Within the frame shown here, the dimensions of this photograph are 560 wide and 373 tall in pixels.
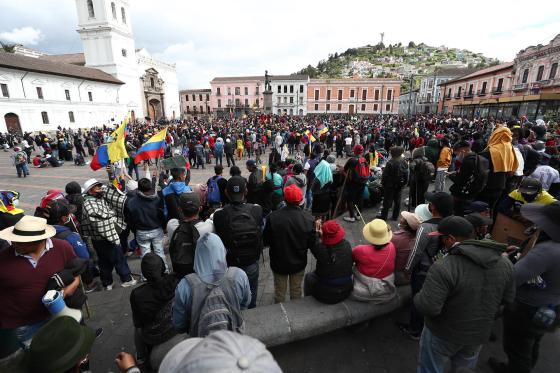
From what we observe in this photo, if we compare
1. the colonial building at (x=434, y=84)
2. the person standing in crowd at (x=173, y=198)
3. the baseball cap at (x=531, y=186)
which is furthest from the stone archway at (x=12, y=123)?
the colonial building at (x=434, y=84)

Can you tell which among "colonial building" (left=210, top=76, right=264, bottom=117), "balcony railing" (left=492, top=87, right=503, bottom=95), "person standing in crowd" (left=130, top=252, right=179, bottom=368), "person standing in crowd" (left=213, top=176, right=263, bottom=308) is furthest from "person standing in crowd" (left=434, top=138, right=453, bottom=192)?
"colonial building" (left=210, top=76, right=264, bottom=117)

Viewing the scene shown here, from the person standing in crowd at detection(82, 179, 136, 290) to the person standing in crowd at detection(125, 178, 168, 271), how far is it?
0.92 feet

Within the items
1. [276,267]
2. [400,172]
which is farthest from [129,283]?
[400,172]

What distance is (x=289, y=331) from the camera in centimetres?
270

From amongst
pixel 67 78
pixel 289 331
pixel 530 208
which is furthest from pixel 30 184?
pixel 67 78

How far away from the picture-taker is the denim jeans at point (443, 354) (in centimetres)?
212

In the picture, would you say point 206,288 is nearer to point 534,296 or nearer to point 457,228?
point 457,228

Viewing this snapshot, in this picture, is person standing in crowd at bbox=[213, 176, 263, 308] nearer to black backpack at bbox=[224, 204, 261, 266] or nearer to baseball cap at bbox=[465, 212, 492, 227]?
black backpack at bbox=[224, 204, 261, 266]

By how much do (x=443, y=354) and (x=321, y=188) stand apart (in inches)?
168

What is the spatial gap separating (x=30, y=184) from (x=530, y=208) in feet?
49.7

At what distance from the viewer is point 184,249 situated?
8.88ft

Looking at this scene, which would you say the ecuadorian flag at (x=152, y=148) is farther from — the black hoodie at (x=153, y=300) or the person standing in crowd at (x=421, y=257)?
the person standing in crowd at (x=421, y=257)

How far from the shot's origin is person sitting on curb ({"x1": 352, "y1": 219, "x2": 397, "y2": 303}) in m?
2.80

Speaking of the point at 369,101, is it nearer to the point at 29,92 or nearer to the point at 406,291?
the point at 29,92
